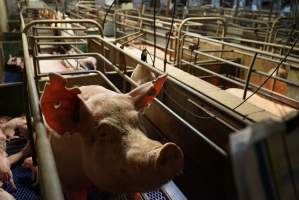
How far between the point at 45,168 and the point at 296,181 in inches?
24.7

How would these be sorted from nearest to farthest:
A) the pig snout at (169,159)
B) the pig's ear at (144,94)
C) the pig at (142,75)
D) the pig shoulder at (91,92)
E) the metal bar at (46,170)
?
the metal bar at (46,170) → the pig snout at (169,159) → the pig's ear at (144,94) → the pig shoulder at (91,92) → the pig at (142,75)

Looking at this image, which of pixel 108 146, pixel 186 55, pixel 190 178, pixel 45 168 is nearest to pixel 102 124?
pixel 108 146

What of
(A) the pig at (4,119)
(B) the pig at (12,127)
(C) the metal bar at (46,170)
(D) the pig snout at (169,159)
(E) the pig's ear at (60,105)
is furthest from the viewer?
(A) the pig at (4,119)

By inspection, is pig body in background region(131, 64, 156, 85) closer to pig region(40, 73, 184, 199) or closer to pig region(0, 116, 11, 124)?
pig region(40, 73, 184, 199)

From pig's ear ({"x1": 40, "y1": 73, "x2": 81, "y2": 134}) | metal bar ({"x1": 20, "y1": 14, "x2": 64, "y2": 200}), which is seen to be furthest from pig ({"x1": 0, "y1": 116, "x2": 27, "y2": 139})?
metal bar ({"x1": 20, "y1": 14, "x2": 64, "y2": 200})

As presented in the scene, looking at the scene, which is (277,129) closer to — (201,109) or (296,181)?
(296,181)

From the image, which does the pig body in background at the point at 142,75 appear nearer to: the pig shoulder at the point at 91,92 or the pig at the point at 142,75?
the pig at the point at 142,75

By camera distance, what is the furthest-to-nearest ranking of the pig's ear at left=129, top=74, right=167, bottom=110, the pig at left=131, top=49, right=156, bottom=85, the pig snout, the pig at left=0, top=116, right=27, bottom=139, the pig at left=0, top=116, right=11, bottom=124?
the pig at left=0, top=116, right=11, bottom=124 → the pig at left=0, top=116, right=27, bottom=139 → the pig at left=131, top=49, right=156, bottom=85 → the pig's ear at left=129, top=74, right=167, bottom=110 → the pig snout

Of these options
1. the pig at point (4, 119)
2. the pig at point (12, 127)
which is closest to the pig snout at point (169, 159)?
the pig at point (12, 127)

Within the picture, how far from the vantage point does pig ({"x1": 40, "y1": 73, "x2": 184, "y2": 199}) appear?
1279mm

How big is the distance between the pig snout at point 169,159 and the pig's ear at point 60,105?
1.79 feet

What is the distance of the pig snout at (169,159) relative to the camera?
1.22 meters

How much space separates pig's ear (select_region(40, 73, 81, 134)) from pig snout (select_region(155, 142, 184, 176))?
544mm

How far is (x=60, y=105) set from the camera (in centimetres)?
148
